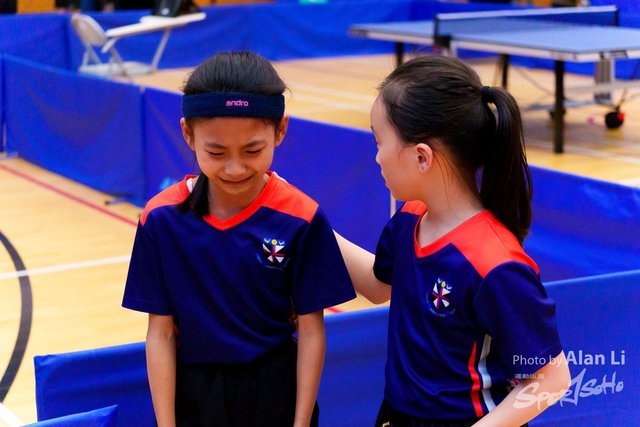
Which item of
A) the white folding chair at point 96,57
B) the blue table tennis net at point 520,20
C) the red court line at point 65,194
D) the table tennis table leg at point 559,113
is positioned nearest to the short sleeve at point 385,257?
the red court line at point 65,194

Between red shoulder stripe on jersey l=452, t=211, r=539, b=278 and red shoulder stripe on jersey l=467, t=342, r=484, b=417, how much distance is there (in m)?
0.15

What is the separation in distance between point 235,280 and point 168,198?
21cm

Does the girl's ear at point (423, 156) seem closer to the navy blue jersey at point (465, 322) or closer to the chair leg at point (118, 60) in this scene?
the navy blue jersey at point (465, 322)

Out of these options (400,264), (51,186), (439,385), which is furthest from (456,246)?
(51,186)

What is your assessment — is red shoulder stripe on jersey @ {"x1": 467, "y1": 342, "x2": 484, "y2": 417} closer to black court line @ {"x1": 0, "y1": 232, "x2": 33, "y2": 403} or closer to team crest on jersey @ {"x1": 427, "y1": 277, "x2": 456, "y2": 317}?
team crest on jersey @ {"x1": 427, "y1": 277, "x2": 456, "y2": 317}

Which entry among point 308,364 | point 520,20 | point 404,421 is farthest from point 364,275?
point 520,20

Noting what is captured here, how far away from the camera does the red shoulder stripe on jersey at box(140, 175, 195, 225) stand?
1.67 metres

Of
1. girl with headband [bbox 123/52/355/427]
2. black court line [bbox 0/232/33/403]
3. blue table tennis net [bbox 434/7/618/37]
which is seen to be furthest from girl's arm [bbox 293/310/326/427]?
blue table tennis net [bbox 434/7/618/37]

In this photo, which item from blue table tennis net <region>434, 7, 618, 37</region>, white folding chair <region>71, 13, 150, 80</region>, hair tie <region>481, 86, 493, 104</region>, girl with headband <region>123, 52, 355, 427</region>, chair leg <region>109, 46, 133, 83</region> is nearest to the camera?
hair tie <region>481, 86, 493, 104</region>

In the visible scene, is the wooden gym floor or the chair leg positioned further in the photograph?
the chair leg

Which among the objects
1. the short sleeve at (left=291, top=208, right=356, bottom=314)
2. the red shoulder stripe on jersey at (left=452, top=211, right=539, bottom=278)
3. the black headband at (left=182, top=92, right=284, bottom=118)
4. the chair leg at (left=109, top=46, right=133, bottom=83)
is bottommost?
the chair leg at (left=109, top=46, right=133, bottom=83)

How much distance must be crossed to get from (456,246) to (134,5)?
11.3 metres

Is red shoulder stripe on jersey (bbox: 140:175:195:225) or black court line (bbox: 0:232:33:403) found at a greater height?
red shoulder stripe on jersey (bbox: 140:175:195:225)

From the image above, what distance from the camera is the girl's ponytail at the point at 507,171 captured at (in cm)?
152
